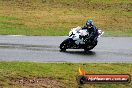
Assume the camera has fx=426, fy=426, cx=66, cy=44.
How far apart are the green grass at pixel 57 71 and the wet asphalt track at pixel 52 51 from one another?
140 cm

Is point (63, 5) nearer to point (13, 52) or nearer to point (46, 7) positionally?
point (46, 7)

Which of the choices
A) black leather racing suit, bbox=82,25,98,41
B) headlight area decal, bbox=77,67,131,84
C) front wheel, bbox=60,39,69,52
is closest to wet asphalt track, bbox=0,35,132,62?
front wheel, bbox=60,39,69,52

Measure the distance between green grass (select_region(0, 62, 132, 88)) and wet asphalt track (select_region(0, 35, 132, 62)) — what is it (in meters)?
1.40

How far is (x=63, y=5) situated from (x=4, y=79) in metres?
24.4

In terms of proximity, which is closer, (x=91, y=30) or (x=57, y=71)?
(x=57, y=71)

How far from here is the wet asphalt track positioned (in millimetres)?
19041

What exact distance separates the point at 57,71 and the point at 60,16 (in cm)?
1863

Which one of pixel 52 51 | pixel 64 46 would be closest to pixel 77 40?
pixel 64 46

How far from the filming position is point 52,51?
2072cm

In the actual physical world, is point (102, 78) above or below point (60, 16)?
above

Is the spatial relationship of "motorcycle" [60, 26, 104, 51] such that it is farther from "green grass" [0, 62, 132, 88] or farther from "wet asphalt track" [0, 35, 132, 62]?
"green grass" [0, 62, 132, 88]

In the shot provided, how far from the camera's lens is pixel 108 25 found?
106ft

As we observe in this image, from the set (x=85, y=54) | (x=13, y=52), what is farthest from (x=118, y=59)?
(x=13, y=52)

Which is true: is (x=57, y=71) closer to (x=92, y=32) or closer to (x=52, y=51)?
(x=52, y=51)
